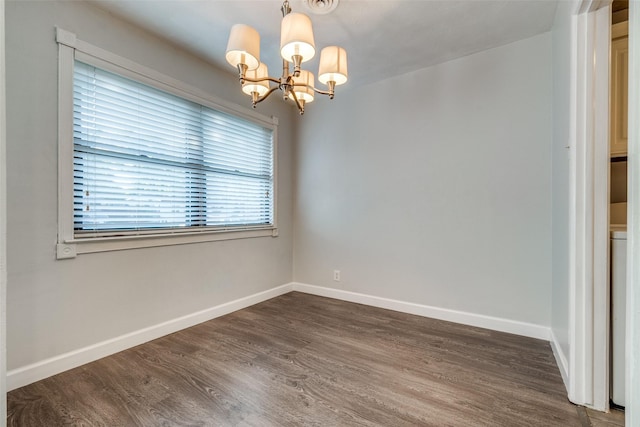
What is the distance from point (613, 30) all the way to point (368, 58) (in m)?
1.71

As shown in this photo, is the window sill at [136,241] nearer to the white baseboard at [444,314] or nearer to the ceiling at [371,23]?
the white baseboard at [444,314]

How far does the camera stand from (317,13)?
7.02ft

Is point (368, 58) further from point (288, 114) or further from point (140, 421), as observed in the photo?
point (140, 421)

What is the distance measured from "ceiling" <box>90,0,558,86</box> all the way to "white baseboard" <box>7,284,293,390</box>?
96.7 inches

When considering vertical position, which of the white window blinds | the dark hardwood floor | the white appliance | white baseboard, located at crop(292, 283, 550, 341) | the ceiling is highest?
the ceiling

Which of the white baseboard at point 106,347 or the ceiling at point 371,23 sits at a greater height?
the ceiling at point 371,23

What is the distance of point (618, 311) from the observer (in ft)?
5.07

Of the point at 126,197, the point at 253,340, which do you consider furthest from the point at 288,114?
the point at 253,340

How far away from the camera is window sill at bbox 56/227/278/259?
199cm

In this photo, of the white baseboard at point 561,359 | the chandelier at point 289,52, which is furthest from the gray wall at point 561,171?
the chandelier at point 289,52

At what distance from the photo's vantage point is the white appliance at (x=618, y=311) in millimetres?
1531

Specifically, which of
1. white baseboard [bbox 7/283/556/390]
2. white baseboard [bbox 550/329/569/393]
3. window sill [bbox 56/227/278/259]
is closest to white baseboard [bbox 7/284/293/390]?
white baseboard [bbox 7/283/556/390]

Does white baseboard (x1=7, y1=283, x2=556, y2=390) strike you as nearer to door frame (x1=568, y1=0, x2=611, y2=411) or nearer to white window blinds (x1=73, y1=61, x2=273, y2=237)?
door frame (x1=568, y1=0, x2=611, y2=411)

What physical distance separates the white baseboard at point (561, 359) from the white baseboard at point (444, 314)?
0.16 meters
